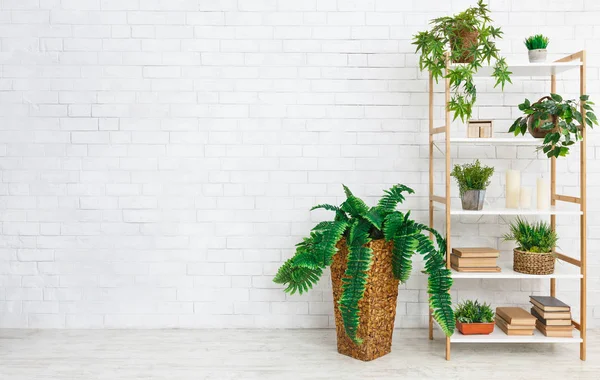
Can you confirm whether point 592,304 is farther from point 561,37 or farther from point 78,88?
point 78,88

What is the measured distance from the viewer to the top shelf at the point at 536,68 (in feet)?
8.86

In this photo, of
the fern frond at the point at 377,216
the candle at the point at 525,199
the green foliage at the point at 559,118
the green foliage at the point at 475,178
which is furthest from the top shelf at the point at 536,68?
the fern frond at the point at 377,216

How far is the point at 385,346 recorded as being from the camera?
2.82m

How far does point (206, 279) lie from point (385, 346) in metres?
1.25

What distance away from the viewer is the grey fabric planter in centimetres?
280

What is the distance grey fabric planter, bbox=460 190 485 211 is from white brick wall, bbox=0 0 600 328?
0.49m

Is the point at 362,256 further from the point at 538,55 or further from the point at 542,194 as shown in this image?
the point at 538,55

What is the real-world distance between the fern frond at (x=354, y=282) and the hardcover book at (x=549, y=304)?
1070mm

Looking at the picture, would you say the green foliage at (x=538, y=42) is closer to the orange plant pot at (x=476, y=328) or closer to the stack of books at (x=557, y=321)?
the stack of books at (x=557, y=321)

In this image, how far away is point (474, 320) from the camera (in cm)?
283

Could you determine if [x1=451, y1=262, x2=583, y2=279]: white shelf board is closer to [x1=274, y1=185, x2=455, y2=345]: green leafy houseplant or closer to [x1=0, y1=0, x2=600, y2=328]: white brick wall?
[x1=274, y1=185, x2=455, y2=345]: green leafy houseplant

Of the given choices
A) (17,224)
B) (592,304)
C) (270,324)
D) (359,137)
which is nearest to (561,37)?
(359,137)

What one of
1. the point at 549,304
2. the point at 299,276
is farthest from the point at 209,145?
the point at 549,304

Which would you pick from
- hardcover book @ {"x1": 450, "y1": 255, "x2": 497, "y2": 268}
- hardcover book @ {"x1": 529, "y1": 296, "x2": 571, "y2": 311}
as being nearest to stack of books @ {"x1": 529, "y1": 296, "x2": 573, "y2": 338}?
→ hardcover book @ {"x1": 529, "y1": 296, "x2": 571, "y2": 311}
